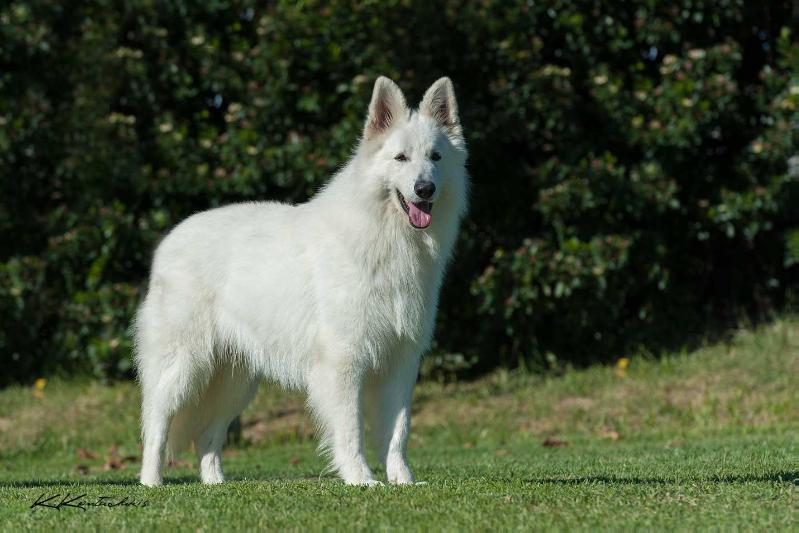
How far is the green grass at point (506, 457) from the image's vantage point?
4.49 metres

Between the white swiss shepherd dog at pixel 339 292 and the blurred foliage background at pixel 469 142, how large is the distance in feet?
14.1

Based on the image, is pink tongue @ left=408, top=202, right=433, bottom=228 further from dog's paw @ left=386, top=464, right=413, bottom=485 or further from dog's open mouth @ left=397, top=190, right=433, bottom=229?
dog's paw @ left=386, top=464, right=413, bottom=485

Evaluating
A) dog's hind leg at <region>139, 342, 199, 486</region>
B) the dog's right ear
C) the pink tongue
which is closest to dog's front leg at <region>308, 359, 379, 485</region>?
the pink tongue

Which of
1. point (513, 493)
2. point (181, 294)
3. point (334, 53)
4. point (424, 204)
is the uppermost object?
point (334, 53)

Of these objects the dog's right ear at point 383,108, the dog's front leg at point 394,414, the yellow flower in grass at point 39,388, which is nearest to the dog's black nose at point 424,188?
the dog's right ear at point 383,108

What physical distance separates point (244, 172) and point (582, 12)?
406 cm

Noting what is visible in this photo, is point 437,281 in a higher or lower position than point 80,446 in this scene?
higher

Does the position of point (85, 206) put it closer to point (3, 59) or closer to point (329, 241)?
point (3, 59)

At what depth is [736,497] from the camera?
4.80m

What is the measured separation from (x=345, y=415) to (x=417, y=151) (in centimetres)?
151

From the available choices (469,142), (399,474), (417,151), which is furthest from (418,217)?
(469,142)

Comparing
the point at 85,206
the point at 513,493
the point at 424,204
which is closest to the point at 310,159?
the point at 85,206

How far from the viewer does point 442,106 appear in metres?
6.09

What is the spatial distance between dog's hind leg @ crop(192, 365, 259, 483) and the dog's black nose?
6.38 ft
